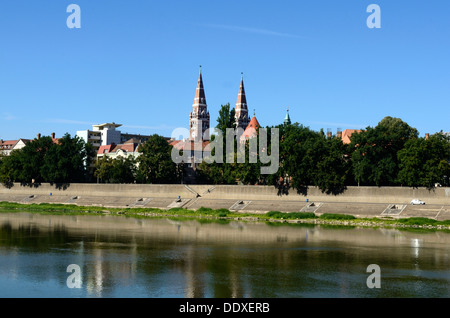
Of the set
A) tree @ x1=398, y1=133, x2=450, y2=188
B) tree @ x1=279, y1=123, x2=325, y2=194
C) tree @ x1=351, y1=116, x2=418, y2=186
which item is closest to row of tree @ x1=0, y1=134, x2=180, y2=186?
tree @ x1=279, y1=123, x2=325, y2=194

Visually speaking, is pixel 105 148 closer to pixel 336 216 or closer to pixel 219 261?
pixel 336 216

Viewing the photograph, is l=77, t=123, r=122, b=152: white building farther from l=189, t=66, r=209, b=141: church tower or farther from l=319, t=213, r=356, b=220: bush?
l=319, t=213, r=356, b=220: bush

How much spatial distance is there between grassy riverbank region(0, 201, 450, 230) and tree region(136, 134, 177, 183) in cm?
1439

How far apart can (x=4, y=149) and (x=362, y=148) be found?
403ft

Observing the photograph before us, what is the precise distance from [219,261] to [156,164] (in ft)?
204

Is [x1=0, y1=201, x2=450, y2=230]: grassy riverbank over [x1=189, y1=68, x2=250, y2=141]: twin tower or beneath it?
beneath

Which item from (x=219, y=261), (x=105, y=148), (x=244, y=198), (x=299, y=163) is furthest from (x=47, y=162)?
(x=219, y=261)

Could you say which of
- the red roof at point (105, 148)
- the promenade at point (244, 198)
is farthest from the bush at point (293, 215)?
the red roof at point (105, 148)

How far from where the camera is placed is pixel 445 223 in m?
59.4

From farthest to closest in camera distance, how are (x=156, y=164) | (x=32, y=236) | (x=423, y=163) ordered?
(x=156, y=164), (x=423, y=163), (x=32, y=236)

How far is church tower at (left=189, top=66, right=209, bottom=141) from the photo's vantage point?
158 metres

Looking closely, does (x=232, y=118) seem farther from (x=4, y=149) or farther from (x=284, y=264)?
(x=4, y=149)

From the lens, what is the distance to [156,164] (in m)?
96.6
